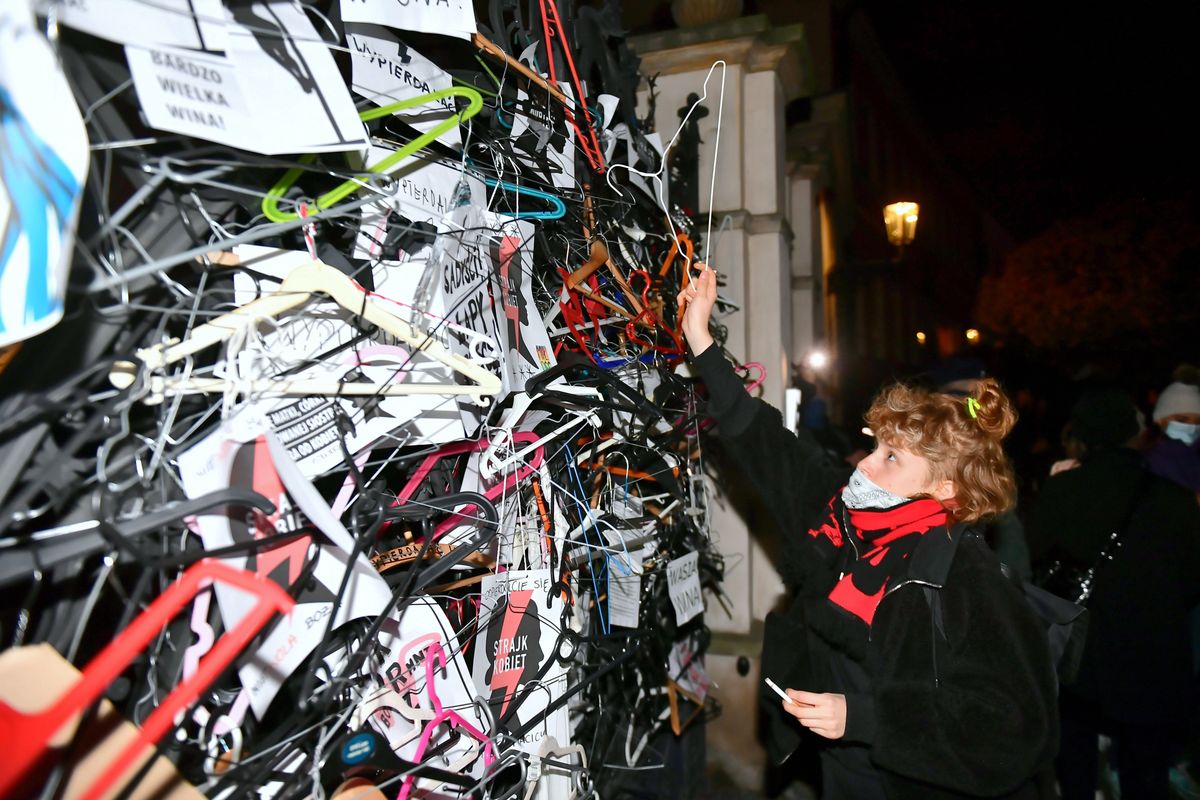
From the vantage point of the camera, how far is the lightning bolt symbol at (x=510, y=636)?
5.11 ft

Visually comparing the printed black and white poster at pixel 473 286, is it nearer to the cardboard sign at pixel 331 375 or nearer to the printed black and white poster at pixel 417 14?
the cardboard sign at pixel 331 375

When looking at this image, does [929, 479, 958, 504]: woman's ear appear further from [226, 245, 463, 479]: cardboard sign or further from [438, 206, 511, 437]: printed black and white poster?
[226, 245, 463, 479]: cardboard sign

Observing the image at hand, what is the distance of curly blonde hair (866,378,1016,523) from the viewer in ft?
5.63

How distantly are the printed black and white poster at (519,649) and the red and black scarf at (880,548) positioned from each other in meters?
0.72

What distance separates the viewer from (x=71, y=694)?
729mm

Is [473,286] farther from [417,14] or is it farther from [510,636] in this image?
[510,636]

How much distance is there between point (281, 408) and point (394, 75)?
0.67 metres

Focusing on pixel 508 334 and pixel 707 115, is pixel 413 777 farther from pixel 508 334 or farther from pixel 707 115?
pixel 707 115

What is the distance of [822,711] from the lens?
5.20 feet

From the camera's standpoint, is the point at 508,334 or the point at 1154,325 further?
the point at 1154,325

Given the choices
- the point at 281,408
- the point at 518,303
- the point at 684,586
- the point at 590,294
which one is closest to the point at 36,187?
the point at 281,408

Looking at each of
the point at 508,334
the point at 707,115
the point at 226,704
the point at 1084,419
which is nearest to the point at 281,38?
the point at 508,334

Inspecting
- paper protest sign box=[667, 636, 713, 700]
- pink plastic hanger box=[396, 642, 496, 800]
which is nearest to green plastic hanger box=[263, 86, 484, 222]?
pink plastic hanger box=[396, 642, 496, 800]

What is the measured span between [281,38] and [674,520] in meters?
1.88
